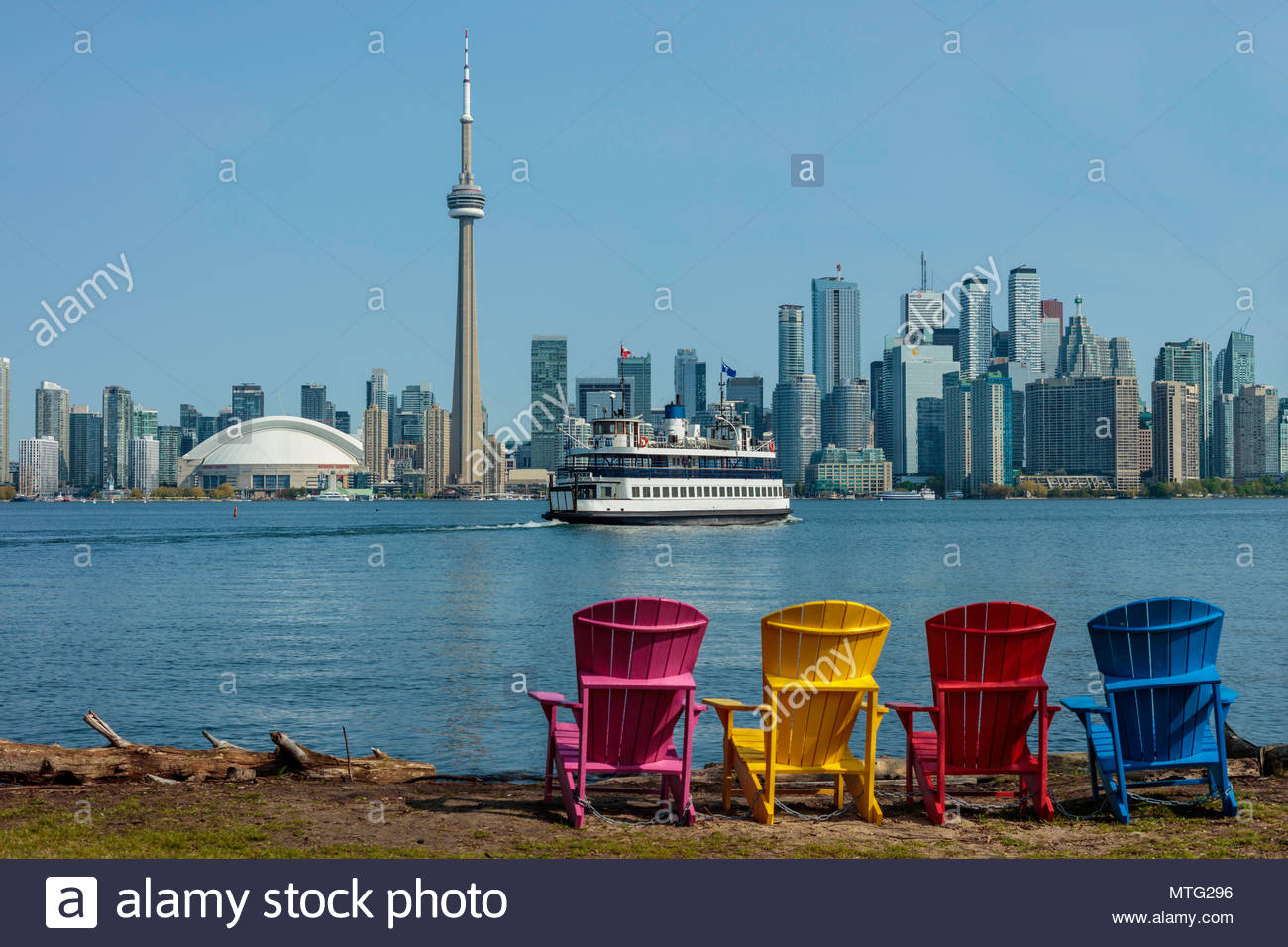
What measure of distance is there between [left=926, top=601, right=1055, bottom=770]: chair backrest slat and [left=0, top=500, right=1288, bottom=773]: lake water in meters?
4.89

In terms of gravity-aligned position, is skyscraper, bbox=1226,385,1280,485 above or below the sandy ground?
above

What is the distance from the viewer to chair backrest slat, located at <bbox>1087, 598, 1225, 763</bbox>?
7.11 m

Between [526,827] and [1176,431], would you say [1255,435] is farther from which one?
[526,827]

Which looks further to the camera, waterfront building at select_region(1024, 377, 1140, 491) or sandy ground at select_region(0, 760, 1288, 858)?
waterfront building at select_region(1024, 377, 1140, 491)

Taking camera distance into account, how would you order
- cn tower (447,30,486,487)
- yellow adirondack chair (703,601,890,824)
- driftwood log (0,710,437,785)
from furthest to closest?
cn tower (447,30,486,487) < driftwood log (0,710,437,785) < yellow adirondack chair (703,601,890,824)

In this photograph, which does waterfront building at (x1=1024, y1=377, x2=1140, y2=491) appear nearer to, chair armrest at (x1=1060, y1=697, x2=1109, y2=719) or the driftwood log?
chair armrest at (x1=1060, y1=697, x2=1109, y2=719)

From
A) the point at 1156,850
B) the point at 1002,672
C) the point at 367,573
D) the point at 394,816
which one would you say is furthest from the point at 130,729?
the point at 367,573

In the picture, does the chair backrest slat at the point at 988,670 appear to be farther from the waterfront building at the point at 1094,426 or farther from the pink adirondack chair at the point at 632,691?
the waterfront building at the point at 1094,426

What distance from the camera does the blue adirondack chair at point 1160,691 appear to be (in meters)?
7.10

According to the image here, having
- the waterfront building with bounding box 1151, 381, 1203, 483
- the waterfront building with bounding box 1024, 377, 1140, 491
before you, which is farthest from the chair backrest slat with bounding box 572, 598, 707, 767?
the waterfront building with bounding box 1151, 381, 1203, 483

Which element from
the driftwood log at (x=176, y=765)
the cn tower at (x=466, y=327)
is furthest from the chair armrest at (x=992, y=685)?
the cn tower at (x=466, y=327)

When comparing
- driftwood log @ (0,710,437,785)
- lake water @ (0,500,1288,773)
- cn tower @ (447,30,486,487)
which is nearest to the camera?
driftwood log @ (0,710,437,785)

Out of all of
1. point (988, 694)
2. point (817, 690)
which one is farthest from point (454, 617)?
point (988, 694)

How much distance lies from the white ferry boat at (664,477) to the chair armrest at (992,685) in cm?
6630
